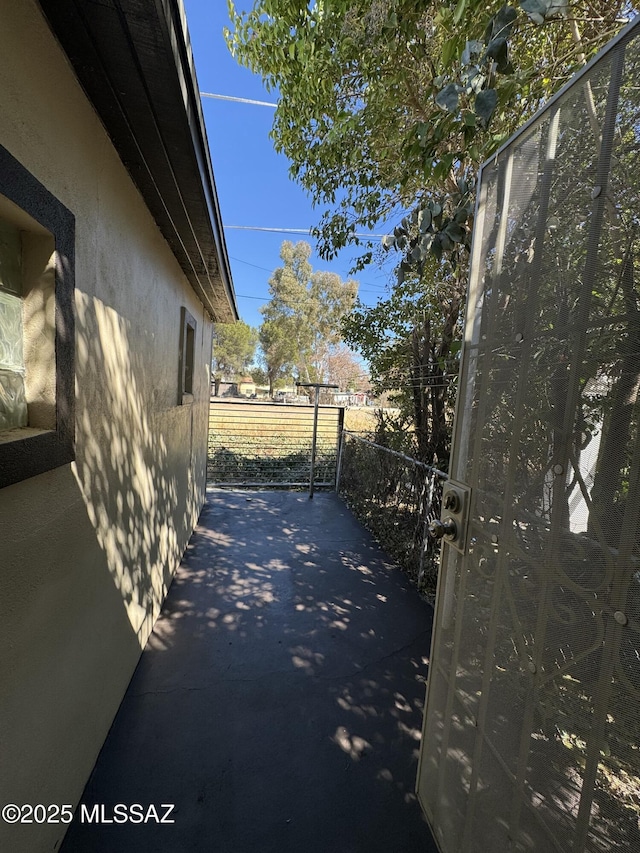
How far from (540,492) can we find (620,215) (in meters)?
0.62

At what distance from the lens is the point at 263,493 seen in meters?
6.63

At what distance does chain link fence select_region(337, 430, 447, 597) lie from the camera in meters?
3.40

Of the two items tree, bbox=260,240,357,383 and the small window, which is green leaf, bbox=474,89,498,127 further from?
tree, bbox=260,240,357,383

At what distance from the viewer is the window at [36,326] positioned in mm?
1109

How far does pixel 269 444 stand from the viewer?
7.39m

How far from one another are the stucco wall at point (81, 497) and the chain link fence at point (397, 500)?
7.68 ft

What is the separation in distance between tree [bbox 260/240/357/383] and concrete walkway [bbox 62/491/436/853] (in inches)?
785

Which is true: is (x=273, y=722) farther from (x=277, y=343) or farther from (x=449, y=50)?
(x=277, y=343)

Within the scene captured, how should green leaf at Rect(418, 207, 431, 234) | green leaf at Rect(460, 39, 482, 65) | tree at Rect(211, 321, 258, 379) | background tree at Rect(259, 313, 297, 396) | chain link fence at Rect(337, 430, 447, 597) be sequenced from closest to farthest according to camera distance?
1. green leaf at Rect(460, 39, 482, 65)
2. green leaf at Rect(418, 207, 431, 234)
3. chain link fence at Rect(337, 430, 447, 597)
4. background tree at Rect(259, 313, 297, 396)
5. tree at Rect(211, 321, 258, 379)

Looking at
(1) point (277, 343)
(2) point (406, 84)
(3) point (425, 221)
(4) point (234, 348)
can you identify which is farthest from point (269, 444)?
(4) point (234, 348)

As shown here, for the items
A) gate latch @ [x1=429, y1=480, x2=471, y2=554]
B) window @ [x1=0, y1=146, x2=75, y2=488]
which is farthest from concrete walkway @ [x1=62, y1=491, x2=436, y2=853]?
window @ [x1=0, y1=146, x2=75, y2=488]

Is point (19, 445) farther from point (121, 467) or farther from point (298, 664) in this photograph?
point (298, 664)

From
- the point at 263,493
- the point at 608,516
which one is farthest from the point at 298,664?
the point at 263,493

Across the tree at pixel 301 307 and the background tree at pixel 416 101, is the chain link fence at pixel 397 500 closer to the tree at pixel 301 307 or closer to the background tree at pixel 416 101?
the background tree at pixel 416 101
